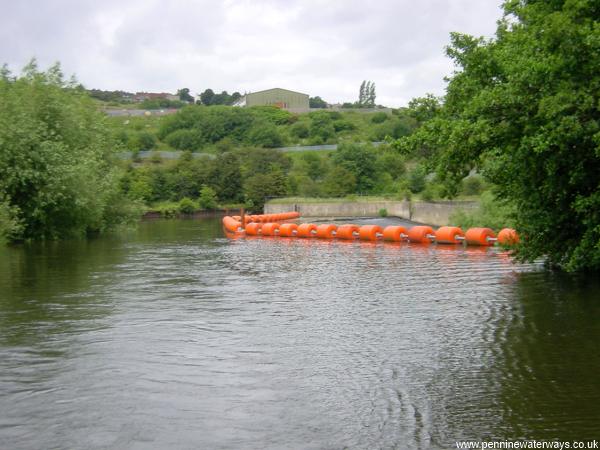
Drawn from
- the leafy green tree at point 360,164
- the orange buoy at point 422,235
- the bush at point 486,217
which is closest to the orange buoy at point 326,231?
the orange buoy at point 422,235

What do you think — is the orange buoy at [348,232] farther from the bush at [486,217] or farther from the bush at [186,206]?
the bush at [186,206]

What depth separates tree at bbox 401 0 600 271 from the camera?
1405 cm

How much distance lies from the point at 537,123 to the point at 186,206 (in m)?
73.6

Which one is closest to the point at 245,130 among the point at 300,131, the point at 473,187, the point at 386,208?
the point at 300,131

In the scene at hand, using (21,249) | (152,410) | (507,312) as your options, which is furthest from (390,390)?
(21,249)

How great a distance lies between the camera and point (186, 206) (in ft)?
284

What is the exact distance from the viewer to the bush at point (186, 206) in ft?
283

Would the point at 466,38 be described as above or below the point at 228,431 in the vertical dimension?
above

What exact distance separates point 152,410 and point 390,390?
3186mm

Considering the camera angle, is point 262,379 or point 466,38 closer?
point 262,379

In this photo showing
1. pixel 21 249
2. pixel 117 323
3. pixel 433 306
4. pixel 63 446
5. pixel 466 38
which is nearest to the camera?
pixel 63 446

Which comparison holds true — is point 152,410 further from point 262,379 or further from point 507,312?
point 507,312

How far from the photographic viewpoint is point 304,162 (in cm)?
10050

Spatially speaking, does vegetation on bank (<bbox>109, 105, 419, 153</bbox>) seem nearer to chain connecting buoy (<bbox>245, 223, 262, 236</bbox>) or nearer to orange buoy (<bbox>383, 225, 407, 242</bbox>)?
chain connecting buoy (<bbox>245, 223, 262, 236</bbox>)
